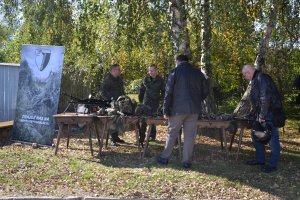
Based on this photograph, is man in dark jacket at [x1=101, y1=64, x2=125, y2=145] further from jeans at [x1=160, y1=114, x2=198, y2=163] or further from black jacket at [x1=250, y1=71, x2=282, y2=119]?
black jacket at [x1=250, y1=71, x2=282, y2=119]

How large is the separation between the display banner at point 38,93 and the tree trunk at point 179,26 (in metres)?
2.30

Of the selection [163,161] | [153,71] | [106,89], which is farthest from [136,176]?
[153,71]

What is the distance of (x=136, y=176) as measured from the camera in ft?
25.0

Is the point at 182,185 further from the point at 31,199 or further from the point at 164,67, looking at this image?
the point at 164,67

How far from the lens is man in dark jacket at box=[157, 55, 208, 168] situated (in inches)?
317

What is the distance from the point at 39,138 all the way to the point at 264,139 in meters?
4.61

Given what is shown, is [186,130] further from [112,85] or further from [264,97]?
[112,85]

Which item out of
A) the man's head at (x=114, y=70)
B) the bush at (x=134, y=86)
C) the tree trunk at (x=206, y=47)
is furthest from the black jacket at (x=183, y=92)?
the bush at (x=134, y=86)

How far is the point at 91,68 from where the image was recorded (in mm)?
15000

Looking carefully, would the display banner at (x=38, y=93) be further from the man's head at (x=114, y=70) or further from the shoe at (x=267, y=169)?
the shoe at (x=267, y=169)

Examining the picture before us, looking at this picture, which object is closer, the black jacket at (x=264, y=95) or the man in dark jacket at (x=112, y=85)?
the black jacket at (x=264, y=95)

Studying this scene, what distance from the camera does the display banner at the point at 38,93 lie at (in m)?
9.81

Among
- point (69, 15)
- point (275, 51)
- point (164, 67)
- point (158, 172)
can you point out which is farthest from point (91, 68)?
point (158, 172)

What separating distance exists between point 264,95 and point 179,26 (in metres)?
2.62
